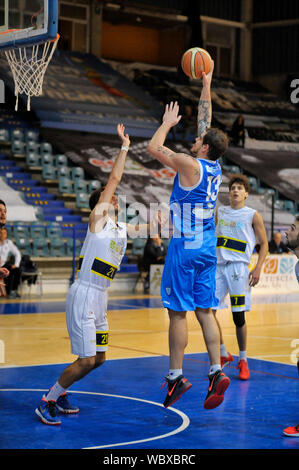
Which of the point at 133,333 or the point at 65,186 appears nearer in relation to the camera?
Result: the point at 133,333

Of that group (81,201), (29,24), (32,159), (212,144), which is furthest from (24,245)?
(212,144)

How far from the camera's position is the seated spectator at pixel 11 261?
1438 centimetres

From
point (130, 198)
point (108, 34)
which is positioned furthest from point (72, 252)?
point (108, 34)

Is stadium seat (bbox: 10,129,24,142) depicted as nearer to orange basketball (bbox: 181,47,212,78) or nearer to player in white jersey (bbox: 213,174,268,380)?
player in white jersey (bbox: 213,174,268,380)

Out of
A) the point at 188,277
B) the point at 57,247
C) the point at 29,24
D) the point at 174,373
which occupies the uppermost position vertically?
the point at 29,24

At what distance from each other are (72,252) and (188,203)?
11868 millimetres

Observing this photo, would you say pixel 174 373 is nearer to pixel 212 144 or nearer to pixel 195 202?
pixel 195 202

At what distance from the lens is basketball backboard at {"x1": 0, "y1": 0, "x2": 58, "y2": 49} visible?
8.00 m

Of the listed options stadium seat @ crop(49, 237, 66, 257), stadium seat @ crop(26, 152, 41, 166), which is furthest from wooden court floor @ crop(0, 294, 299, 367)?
stadium seat @ crop(26, 152, 41, 166)

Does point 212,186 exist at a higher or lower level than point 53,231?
higher

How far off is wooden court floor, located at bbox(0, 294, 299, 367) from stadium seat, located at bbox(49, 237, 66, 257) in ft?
8.01

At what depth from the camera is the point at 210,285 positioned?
568 cm

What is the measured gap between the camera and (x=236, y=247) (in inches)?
313

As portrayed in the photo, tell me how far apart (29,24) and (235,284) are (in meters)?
3.85
